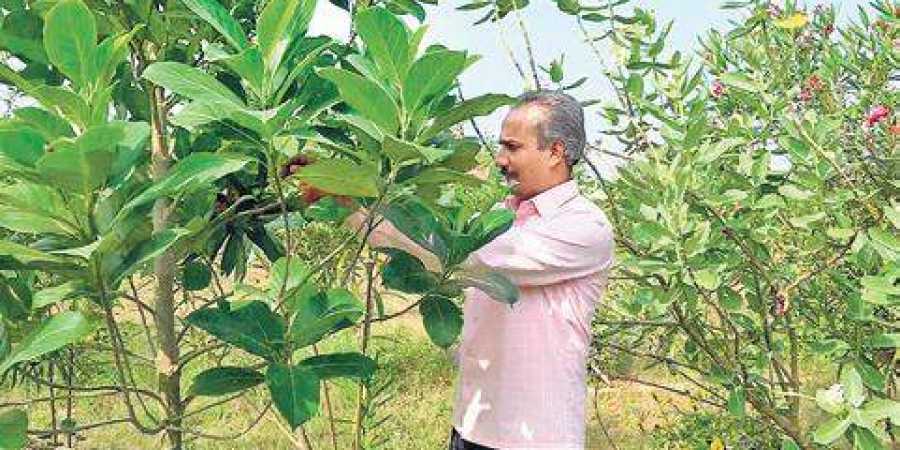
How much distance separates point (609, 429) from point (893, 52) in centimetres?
333

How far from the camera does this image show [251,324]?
1.47 m

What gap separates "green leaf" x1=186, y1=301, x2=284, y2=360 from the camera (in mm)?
1460

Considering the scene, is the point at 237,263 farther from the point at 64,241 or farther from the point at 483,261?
the point at 64,241

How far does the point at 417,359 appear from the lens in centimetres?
798

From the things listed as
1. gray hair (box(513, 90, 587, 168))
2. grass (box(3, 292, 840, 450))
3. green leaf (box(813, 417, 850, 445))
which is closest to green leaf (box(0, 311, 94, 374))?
gray hair (box(513, 90, 587, 168))

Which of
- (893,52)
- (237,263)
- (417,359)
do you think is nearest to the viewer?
(237,263)

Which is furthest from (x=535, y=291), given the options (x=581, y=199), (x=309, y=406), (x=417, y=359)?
(x=417, y=359)

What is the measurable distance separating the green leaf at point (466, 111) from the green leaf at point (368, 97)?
0.16ft

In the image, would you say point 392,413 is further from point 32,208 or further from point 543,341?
point 32,208

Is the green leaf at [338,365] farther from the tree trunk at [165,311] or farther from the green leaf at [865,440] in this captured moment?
the green leaf at [865,440]

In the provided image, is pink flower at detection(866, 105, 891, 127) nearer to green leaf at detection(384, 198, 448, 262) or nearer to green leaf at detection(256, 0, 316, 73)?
green leaf at detection(384, 198, 448, 262)

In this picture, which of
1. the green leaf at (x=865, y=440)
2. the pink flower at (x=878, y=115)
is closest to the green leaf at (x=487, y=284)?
the green leaf at (x=865, y=440)

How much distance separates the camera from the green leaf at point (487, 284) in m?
1.77

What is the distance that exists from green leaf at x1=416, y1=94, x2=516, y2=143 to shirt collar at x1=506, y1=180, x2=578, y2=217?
3.22 ft
